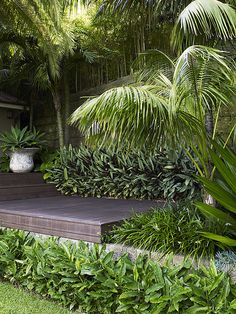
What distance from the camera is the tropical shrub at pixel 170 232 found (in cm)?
288

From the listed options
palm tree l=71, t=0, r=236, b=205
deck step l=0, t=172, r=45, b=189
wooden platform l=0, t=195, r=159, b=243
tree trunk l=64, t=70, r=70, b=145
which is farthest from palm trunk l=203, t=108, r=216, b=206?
tree trunk l=64, t=70, r=70, b=145

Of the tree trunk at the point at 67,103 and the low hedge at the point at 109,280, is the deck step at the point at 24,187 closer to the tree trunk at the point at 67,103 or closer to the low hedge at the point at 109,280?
the tree trunk at the point at 67,103

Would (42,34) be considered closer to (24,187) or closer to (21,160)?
(21,160)

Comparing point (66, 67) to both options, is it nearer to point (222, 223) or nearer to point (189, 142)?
point (189, 142)

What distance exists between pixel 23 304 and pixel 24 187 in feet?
11.8

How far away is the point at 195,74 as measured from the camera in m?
2.89

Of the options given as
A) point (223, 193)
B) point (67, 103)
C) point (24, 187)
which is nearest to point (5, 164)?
point (24, 187)

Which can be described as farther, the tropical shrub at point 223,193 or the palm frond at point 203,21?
the palm frond at point 203,21

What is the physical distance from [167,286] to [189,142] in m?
1.29

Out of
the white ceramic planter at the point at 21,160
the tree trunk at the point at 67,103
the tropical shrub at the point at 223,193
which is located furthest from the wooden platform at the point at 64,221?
the tree trunk at the point at 67,103

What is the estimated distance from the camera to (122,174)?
6125 mm

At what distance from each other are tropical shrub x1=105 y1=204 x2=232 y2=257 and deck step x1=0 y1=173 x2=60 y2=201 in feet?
10.8

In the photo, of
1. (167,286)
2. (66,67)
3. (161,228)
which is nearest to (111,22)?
(66,67)

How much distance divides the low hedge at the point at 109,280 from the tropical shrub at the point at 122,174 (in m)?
2.30
